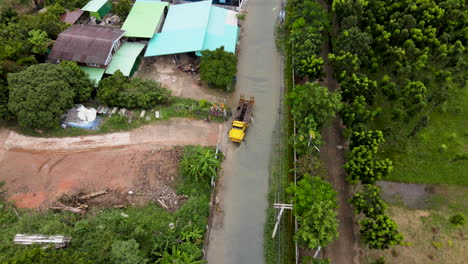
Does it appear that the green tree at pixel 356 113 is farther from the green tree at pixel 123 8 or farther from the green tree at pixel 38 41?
the green tree at pixel 38 41

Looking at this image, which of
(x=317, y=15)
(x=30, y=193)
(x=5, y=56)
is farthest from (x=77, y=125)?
(x=317, y=15)

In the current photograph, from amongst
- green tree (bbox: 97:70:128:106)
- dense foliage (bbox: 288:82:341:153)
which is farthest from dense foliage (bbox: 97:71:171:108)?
dense foliage (bbox: 288:82:341:153)

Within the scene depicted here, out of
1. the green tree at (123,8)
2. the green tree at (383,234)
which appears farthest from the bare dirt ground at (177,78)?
the green tree at (383,234)

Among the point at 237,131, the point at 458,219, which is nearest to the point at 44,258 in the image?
the point at 237,131

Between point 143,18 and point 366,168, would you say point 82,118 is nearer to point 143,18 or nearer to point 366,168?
point 143,18

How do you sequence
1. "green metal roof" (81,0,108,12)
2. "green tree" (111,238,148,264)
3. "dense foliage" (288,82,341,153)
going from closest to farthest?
"green tree" (111,238,148,264) → "dense foliage" (288,82,341,153) → "green metal roof" (81,0,108,12)

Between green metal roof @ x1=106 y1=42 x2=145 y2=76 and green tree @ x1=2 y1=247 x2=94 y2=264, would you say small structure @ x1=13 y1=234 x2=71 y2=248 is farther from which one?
green metal roof @ x1=106 y1=42 x2=145 y2=76

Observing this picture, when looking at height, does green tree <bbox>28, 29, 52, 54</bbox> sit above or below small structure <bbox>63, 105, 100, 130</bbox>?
above
